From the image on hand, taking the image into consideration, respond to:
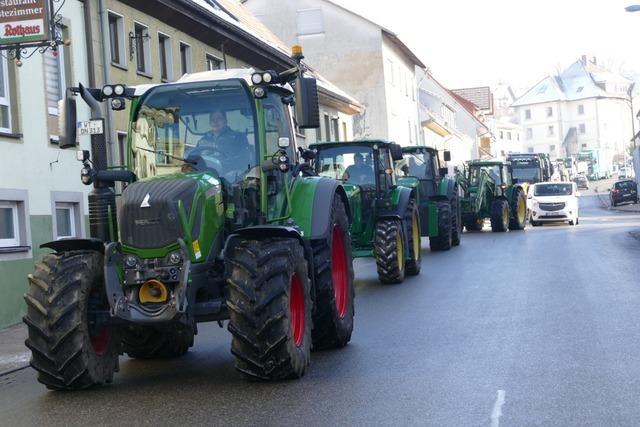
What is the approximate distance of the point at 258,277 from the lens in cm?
880

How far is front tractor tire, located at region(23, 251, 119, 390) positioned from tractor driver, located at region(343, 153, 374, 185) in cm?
1071

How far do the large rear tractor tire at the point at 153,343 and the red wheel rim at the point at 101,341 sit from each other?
53.6 inches

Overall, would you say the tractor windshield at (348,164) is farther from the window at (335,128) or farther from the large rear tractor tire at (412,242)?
the window at (335,128)

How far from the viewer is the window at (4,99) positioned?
1753 cm

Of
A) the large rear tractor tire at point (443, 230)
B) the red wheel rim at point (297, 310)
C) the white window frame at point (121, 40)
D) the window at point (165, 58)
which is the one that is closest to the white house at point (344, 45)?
the window at point (165, 58)

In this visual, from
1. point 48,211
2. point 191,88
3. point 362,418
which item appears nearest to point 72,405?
point 362,418

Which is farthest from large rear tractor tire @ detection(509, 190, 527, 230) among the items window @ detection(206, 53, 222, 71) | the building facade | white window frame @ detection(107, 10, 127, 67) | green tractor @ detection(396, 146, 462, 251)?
the building facade

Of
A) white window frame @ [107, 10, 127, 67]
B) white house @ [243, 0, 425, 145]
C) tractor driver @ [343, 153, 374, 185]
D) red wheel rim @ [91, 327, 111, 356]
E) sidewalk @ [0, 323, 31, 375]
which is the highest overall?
white house @ [243, 0, 425, 145]

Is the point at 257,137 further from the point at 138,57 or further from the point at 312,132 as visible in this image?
the point at 312,132

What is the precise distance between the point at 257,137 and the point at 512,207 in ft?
90.1

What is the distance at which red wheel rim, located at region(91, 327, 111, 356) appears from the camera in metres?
9.30

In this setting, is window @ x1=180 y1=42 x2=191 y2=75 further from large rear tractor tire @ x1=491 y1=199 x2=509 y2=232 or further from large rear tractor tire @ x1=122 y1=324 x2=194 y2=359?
large rear tractor tire @ x1=122 y1=324 x2=194 y2=359

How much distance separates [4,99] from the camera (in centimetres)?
1764

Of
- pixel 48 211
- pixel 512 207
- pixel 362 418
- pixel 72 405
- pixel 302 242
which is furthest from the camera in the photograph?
pixel 512 207
